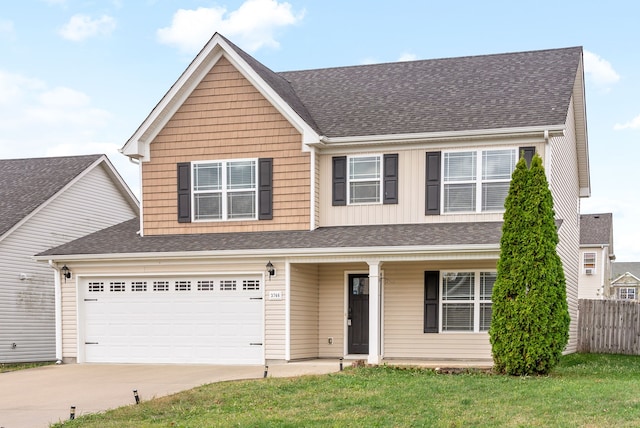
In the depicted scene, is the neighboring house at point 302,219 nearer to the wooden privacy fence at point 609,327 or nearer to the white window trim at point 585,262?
the wooden privacy fence at point 609,327

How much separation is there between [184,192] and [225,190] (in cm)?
111

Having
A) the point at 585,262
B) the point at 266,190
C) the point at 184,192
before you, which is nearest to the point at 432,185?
the point at 266,190

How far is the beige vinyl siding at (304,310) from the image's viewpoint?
706 inches

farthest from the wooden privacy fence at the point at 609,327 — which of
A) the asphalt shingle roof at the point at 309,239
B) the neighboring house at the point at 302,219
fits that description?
the asphalt shingle roof at the point at 309,239

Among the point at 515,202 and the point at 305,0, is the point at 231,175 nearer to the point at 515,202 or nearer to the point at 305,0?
the point at 305,0

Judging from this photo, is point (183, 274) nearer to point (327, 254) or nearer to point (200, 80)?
point (327, 254)

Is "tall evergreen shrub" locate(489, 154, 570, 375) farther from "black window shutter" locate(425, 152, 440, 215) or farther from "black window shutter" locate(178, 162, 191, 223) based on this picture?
"black window shutter" locate(178, 162, 191, 223)

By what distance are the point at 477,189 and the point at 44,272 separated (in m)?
14.0

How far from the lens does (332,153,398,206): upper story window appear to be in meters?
18.5

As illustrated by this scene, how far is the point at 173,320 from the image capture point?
18.8 m

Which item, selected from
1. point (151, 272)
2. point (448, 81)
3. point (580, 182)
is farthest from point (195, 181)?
point (580, 182)

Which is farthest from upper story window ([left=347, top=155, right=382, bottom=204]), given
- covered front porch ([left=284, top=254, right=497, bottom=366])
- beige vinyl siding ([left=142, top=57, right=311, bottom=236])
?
covered front porch ([left=284, top=254, right=497, bottom=366])

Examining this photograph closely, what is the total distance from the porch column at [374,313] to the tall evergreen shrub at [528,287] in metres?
2.84

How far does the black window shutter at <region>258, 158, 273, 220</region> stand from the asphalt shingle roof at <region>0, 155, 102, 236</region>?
8.25 metres
